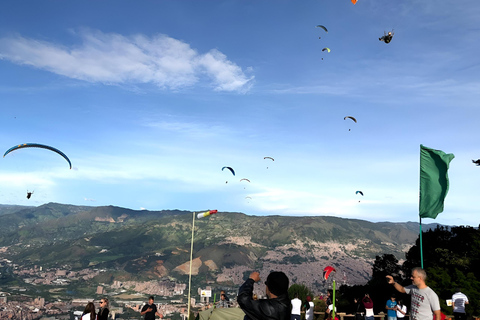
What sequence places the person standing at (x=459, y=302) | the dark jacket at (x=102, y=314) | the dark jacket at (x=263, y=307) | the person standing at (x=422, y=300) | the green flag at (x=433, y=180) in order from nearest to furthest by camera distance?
1. the dark jacket at (x=263, y=307)
2. the person standing at (x=422, y=300)
3. the dark jacket at (x=102, y=314)
4. the green flag at (x=433, y=180)
5. the person standing at (x=459, y=302)

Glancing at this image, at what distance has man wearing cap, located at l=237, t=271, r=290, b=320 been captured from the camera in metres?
4.88

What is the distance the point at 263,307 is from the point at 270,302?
11cm

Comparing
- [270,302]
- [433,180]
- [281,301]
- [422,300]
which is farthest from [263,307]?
[433,180]

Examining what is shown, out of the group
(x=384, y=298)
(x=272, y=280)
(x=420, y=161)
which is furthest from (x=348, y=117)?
(x=272, y=280)

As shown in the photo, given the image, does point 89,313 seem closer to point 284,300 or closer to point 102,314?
point 102,314

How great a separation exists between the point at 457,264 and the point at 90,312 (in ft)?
176

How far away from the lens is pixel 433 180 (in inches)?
548

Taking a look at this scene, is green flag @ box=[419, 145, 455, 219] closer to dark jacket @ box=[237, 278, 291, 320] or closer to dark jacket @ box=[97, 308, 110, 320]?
dark jacket @ box=[237, 278, 291, 320]

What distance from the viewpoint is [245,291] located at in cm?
498

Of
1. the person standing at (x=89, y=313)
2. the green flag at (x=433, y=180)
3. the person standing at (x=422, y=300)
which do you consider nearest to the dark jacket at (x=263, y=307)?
the person standing at (x=422, y=300)

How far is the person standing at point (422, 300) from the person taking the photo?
7367 millimetres

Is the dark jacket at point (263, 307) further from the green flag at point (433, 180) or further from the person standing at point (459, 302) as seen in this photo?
the person standing at point (459, 302)

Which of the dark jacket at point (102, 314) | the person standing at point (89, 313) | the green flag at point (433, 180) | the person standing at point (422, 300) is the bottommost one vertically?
the dark jacket at point (102, 314)

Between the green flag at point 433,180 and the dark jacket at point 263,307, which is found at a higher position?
the green flag at point 433,180
